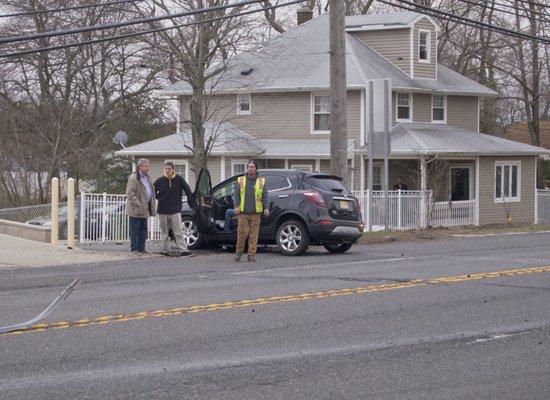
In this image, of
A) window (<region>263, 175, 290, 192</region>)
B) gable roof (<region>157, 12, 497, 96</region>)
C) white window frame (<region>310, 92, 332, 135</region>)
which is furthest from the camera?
white window frame (<region>310, 92, 332, 135</region>)

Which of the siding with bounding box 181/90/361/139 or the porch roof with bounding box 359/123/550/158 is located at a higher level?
the siding with bounding box 181/90/361/139

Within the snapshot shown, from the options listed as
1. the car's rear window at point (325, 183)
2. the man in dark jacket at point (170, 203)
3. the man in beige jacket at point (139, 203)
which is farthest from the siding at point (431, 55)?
the man in beige jacket at point (139, 203)

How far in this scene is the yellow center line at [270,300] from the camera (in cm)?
940

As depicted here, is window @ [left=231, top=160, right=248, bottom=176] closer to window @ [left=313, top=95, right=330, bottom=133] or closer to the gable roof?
the gable roof

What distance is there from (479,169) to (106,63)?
Result: 17.0 meters

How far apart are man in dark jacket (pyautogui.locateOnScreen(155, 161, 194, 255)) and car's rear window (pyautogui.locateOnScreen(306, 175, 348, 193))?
2487mm

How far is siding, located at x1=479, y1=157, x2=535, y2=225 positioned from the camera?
35.2 metres

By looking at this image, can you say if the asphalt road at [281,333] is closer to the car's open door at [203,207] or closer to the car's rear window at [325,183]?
the car's rear window at [325,183]

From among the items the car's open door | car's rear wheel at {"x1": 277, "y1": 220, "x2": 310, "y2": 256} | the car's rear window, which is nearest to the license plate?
the car's rear window

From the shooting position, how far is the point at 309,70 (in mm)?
35312

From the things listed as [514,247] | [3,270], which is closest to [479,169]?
[514,247]

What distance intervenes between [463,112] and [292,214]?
22.5 m

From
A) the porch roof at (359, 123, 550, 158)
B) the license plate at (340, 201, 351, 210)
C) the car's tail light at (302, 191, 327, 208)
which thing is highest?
the porch roof at (359, 123, 550, 158)

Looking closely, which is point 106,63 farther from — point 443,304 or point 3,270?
point 443,304
